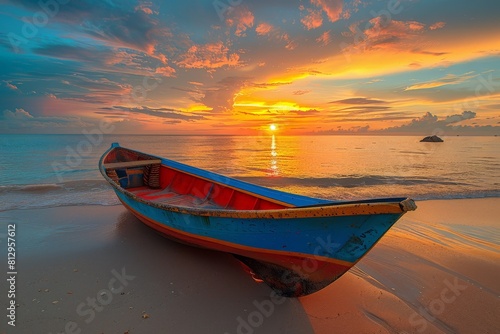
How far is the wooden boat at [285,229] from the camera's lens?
9.60 ft

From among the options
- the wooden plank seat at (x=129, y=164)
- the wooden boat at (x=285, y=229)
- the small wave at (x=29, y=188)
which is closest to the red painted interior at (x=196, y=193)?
the wooden boat at (x=285, y=229)

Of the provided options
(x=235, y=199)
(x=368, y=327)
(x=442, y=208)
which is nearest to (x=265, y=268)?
(x=368, y=327)

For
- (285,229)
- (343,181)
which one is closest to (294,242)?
(285,229)

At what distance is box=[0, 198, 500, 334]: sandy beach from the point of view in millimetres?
3680

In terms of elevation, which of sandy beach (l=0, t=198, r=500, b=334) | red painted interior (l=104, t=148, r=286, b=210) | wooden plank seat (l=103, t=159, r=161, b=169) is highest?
wooden plank seat (l=103, t=159, r=161, b=169)

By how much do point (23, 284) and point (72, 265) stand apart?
0.76 m

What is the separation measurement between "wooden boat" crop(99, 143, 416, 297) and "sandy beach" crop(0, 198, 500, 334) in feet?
1.63

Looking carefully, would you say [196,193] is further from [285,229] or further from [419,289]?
[419,289]

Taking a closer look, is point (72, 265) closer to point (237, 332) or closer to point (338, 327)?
point (237, 332)

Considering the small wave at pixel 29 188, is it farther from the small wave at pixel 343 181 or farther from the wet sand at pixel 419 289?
the wet sand at pixel 419 289

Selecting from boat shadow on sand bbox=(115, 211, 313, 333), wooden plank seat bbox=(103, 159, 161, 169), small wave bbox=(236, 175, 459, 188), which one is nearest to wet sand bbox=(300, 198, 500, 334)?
boat shadow on sand bbox=(115, 211, 313, 333)

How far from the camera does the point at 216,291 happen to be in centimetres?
437

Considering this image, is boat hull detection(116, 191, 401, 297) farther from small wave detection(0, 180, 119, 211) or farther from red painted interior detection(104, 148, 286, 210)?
small wave detection(0, 180, 119, 211)

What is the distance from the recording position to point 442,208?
34.2 ft
